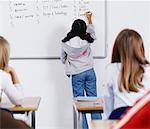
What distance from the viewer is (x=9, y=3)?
14.5 ft

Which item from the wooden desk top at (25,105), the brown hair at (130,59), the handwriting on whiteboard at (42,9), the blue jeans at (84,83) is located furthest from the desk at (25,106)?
the handwriting on whiteboard at (42,9)

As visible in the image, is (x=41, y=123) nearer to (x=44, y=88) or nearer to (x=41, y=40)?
(x=44, y=88)

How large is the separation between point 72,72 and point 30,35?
2.57 feet

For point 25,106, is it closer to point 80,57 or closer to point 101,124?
point 101,124

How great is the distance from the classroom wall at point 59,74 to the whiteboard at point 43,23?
11 cm

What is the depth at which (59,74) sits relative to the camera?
4.45 metres

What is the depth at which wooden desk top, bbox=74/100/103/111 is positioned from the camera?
258cm

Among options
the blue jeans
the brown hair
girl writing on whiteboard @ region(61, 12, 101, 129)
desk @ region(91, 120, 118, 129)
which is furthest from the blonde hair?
the blue jeans

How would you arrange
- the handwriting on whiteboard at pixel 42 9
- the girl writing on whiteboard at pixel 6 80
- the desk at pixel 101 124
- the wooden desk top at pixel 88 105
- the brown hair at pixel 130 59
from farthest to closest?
1. the handwriting on whiteboard at pixel 42 9
2. the wooden desk top at pixel 88 105
3. the girl writing on whiteboard at pixel 6 80
4. the brown hair at pixel 130 59
5. the desk at pixel 101 124

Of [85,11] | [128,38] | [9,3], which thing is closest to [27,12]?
[9,3]

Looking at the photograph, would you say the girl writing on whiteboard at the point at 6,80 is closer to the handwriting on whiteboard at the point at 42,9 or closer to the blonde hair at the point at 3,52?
the blonde hair at the point at 3,52

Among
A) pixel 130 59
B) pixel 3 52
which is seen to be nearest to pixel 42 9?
pixel 3 52

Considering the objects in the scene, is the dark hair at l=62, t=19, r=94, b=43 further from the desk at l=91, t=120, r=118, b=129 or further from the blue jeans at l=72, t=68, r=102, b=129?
the desk at l=91, t=120, r=118, b=129

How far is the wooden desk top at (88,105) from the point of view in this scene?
8.48ft
